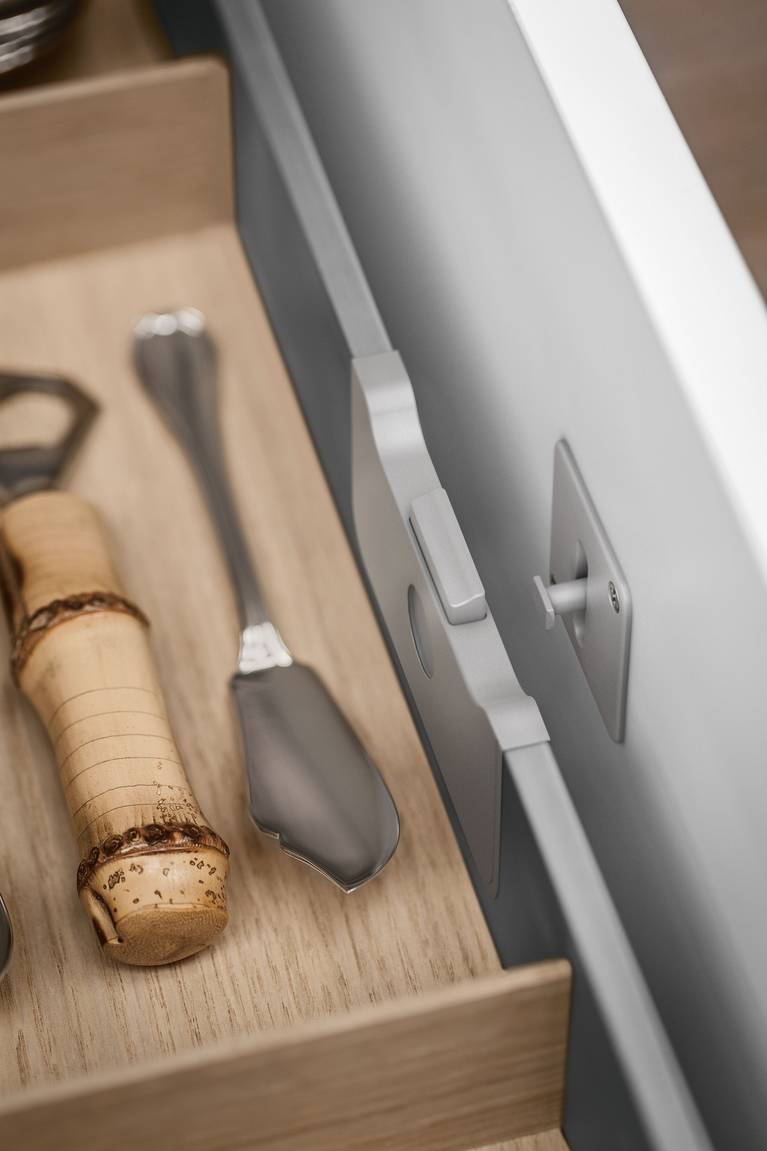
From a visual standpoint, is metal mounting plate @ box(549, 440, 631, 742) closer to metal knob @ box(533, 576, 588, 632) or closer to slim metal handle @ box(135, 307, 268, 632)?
metal knob @ box(533, 576, 588, 632)

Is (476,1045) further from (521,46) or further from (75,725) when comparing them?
(521,46)

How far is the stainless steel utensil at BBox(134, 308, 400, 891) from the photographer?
Answer: 50cm

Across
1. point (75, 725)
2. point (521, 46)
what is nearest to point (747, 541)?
point (521, 46)

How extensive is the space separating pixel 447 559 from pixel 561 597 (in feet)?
0.17

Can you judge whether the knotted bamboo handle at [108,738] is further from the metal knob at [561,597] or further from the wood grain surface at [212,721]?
the metal knob at [561,597]

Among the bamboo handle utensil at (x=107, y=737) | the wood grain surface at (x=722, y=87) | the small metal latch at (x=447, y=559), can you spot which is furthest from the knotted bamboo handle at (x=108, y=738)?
the wood grain surface at (x=722, y=87)

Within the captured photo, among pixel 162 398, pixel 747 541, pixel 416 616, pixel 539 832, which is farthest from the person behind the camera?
pixel 162 398

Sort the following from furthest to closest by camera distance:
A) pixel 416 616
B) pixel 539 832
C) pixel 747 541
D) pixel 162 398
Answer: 1. pixel 162 398
2. pixel 416 616
3. pixel 539 832
4. pixel 747 541

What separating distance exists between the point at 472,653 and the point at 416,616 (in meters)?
0.06

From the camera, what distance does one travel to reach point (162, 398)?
657 millimetres

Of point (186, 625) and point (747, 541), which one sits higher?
point (747, 541)

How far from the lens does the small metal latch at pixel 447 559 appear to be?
47 cm

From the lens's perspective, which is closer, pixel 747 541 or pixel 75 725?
pixel 747 541

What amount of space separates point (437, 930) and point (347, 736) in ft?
0.27
